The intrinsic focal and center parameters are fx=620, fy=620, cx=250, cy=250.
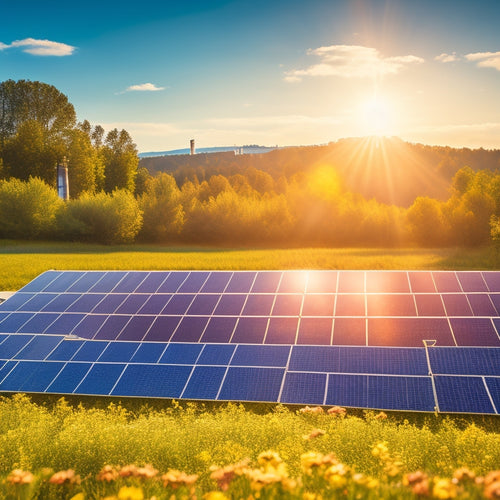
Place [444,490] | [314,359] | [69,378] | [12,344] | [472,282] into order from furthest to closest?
[472,282], [12,344], [69,378], [314,359], [444,490]

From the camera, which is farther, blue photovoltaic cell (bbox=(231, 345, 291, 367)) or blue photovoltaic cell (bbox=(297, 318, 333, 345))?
blue photovoltaic cell (bbox=(297, 318, 333, 345))

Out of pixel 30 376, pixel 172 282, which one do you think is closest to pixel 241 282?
pixel 172 282

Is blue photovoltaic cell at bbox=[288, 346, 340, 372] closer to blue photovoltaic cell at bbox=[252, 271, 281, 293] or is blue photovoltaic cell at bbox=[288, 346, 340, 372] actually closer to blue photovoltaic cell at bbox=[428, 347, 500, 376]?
blue photovoltaic cell at bbox=[428, 347, 500, 376]

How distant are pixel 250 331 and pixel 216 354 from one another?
4.76ft

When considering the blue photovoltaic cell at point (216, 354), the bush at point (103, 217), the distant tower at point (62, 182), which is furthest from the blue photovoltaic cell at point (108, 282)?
the distant tower at point (62, 182)

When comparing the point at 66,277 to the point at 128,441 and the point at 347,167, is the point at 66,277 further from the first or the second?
the point at 347,167

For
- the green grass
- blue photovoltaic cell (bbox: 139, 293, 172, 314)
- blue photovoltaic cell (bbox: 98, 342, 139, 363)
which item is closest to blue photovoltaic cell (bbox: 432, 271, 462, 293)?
blue photovoltaic cell (bbox: 139, 293, 172, 314)

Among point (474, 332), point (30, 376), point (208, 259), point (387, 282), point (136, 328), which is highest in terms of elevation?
point (387, 282)

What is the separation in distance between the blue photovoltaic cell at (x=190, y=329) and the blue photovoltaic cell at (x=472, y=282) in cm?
757

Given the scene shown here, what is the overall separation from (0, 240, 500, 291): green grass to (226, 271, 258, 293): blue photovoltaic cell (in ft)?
Answer: 88.4

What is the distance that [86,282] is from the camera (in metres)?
20.8

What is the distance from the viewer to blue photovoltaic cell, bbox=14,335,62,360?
16453mm

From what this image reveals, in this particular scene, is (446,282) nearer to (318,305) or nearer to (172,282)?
(318,305)

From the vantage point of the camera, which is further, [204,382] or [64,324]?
[64,324]
